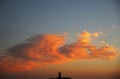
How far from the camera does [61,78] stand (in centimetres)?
5531

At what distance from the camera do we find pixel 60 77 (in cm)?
5544

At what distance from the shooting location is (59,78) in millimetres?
55031

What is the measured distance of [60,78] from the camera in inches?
2173

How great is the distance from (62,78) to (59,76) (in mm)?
836

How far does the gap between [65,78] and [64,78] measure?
0.60 feet

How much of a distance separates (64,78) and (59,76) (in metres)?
1.72

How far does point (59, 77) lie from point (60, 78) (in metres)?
0.21

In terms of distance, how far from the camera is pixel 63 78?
56.4 meters

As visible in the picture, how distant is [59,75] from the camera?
55.2 m

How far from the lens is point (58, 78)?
55.0m

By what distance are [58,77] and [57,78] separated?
0.26m

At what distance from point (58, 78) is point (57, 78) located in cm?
38

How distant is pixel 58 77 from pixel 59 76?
21cm

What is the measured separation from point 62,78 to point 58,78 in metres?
1.02
